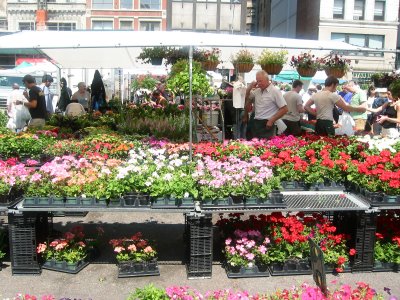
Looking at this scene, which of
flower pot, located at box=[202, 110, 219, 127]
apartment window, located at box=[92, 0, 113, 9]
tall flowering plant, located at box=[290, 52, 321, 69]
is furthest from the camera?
apartment window, located at box=[92, 0, 113, 9]

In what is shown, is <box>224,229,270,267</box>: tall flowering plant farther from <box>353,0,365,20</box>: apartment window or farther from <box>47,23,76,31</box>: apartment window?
<box>47,23,76,31</box>: apartment window

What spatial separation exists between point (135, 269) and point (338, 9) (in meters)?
36.2

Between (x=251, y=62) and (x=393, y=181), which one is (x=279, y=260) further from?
(x=251, y=62)

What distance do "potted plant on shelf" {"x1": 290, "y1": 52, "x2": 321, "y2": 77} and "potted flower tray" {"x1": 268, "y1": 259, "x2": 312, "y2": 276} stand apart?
5294 mm

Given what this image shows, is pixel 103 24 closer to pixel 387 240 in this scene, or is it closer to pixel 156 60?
pixel 156 60

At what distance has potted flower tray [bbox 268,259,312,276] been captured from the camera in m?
5.11

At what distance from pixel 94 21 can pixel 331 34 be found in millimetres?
19862

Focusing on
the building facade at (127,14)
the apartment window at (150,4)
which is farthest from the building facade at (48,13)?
the apartment window at (150,4)

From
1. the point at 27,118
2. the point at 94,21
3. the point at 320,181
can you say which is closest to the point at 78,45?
the point at 320,181

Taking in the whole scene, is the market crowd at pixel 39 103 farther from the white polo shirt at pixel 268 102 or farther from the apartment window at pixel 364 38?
the apartment window at pixel 364 38

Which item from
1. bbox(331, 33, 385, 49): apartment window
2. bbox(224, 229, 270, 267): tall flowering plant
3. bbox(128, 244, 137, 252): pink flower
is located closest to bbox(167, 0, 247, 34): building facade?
bbox(331, 33, 385, 49): apartment window

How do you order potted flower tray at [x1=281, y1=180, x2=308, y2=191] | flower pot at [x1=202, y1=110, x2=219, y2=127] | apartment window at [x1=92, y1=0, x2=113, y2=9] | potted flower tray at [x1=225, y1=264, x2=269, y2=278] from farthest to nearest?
apartment window at [x1=92, y1=0, x2=113, y2=9] → flower pot at [x1=202, y1=110, x2=219, y2=127] → potted flower tray at [x1=281, y1=180, x2=308, y2=191] → potted flower tray at [x1=225, y1=264, x2=269, y2=278]

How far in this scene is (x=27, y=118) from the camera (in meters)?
11.4

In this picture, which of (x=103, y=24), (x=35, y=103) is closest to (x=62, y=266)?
(x=35, y=103)
